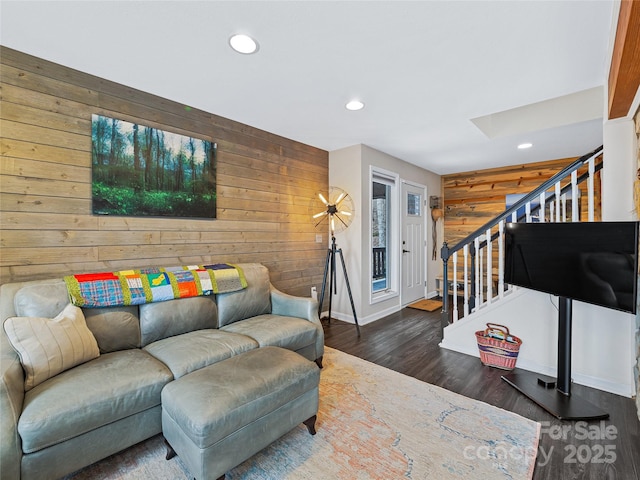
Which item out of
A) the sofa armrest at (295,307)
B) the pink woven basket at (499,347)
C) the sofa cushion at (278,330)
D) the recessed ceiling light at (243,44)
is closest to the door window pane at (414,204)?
the pink woven basket at (499,347)

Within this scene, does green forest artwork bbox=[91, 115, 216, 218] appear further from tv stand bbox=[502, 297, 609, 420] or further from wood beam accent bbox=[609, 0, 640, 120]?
tv stand bbox=[502, 297, 609, 420]

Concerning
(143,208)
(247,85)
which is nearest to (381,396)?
(143,208)

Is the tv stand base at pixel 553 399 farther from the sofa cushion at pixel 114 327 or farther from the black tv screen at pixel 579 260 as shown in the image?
the sofa cushion at pixel 114 327

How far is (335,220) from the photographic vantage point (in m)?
4.04

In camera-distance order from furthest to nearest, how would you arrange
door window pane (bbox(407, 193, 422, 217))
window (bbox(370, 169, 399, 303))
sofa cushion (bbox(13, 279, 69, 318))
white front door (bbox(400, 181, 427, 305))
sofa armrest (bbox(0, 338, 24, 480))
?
door window pane (bbox(407, 193, 422, 217)) < white front door (bbox(400, 181, 427, 305)) < window (bbox(370, 169, 399, 303)) < sofa cushion (bbox(13, 279, 69, 318)) < sofa armrest (bbox(0, 338, 24, 480))

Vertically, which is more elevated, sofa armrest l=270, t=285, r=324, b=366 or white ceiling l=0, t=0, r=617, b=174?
white ceiling l=0, t=0, r=617, b=174

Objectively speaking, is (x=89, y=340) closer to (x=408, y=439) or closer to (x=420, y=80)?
(x=408, y=439)

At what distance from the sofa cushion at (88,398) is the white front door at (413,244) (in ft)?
12.6

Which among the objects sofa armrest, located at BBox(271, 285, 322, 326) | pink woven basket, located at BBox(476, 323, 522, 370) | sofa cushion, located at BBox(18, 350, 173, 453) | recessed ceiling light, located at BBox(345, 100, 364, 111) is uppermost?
recessed ceiling light, located at BBox(345, 100, 364, 111)

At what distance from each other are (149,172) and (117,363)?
1.55 meters

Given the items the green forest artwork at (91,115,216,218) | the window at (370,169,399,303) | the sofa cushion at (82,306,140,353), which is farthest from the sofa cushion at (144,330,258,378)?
the window at (370,169,399,303)

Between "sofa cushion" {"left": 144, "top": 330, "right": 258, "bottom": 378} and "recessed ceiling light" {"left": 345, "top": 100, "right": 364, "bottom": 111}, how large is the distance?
2.23 metres

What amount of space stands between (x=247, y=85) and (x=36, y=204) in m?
1.75

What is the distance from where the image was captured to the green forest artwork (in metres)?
2.28
